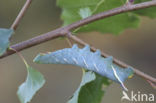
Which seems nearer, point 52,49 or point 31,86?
point 31,86

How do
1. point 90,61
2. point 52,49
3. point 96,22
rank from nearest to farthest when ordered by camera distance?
1. point 90,61
2. point 96,22
3. point 52,49

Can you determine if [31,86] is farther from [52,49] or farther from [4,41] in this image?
[52,49]

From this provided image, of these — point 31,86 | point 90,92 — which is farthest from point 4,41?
point 90,92

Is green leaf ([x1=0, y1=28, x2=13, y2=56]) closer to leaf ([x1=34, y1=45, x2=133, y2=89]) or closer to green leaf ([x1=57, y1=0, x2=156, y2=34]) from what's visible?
leaf ([x1=34, y1=45, x2=133, y2=89])

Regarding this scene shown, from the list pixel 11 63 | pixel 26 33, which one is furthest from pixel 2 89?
pixel 26 33

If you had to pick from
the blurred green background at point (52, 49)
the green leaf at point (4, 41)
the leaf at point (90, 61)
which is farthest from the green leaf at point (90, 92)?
the blurred green background at point (52, 49)

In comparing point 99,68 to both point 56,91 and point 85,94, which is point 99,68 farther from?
point 56,91

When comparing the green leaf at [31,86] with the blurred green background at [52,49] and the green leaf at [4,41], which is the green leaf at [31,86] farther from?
the blurred green background at [52,49]
